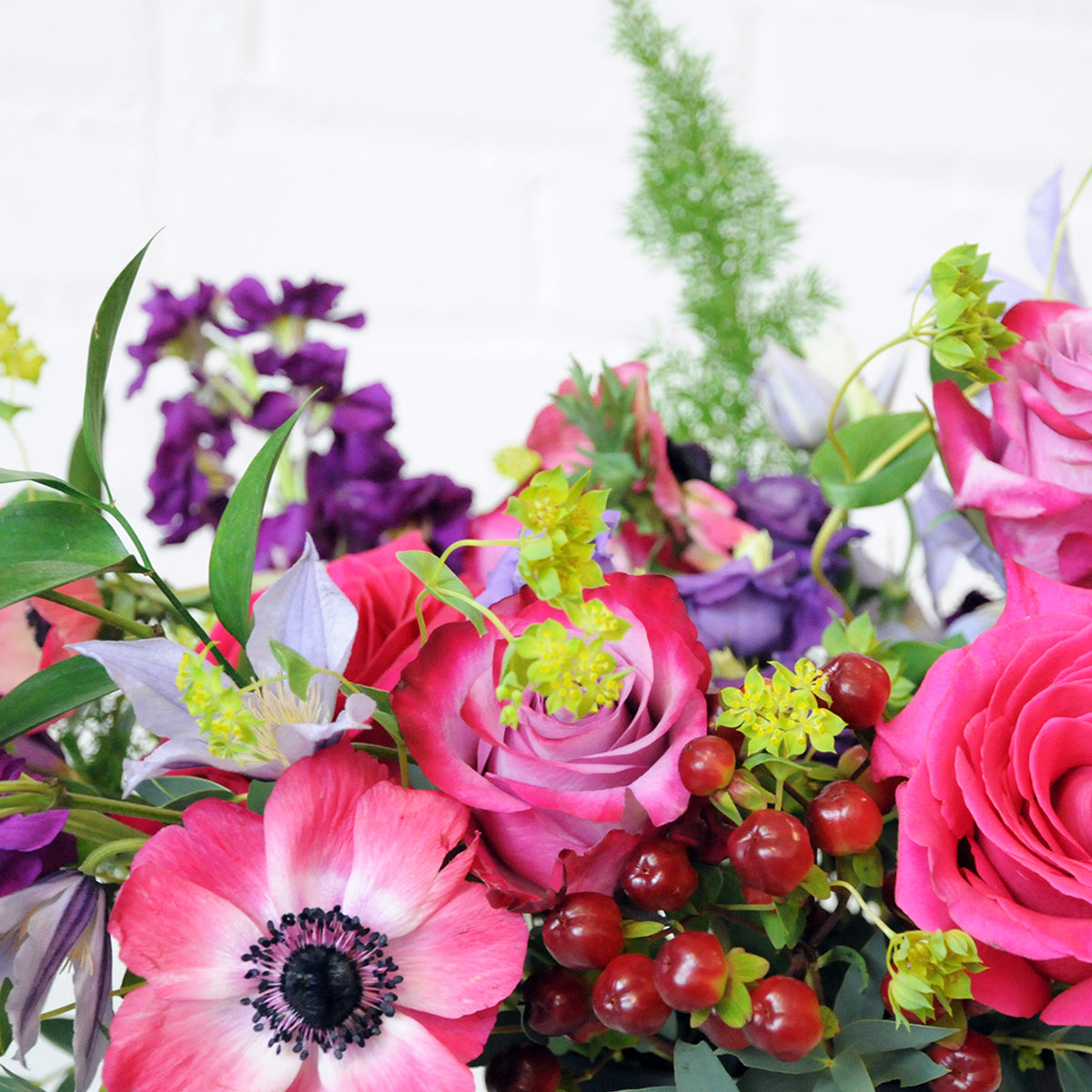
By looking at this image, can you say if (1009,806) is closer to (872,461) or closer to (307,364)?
(872,461)

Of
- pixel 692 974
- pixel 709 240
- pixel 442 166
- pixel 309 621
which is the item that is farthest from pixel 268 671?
pixel 442 166

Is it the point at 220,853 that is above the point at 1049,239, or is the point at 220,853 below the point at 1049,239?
below

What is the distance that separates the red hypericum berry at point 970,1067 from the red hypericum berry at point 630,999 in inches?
2.6

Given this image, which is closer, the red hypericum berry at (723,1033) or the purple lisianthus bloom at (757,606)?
the red hypericum berry at (723,1033)

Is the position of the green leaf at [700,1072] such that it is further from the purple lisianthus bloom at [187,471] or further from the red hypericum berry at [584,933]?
the purple lisianthus bloom at [187,471]

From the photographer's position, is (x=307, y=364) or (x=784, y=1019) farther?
(x=307, y=364)

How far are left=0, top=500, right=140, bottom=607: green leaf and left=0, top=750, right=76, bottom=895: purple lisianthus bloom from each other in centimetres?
5

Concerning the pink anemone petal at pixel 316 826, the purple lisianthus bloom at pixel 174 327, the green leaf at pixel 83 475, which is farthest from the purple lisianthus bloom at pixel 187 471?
the pink anemone petal at pixel 316 826

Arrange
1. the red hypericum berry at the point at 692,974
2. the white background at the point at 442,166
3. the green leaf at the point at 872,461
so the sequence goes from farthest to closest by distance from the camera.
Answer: the white background at the point at 442,166 → the green leaf at the point at 872,461 → the red hypericum berry at the point at 692,974

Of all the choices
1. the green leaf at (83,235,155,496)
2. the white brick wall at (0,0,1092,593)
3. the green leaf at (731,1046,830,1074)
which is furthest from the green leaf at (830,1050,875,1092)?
the white brick wall at (0,0,1092,593)

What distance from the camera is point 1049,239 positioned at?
0.39 metres

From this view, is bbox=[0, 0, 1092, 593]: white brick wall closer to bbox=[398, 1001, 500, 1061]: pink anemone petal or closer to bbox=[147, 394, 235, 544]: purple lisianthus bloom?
bbox=[147, 394, 235, 544]: purple lisianthus bloom

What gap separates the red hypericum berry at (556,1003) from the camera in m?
0.26

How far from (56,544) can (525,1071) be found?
6.6 inches
